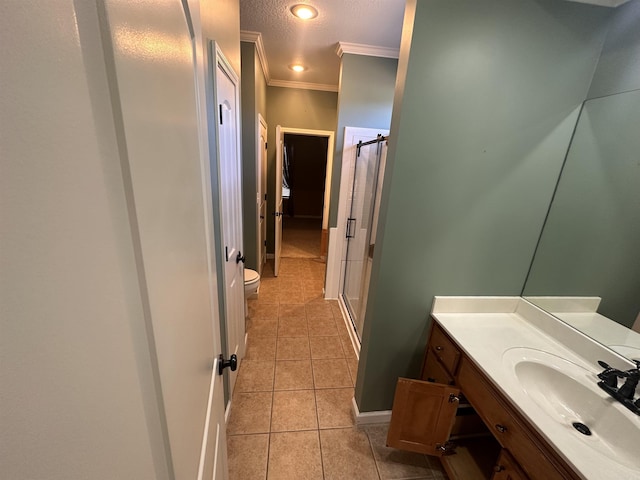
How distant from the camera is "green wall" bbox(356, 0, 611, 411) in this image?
123 cm

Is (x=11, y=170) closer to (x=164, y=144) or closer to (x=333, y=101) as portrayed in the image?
(x=164, y=144)

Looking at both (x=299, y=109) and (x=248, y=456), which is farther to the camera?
(x=299, y=109)

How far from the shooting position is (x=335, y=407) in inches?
72.8

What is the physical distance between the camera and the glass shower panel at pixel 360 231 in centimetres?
240

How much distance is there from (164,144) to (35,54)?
243mm

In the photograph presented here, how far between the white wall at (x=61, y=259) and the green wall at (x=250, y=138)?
8.45ft

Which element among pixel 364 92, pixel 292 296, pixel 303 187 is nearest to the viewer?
pixel 364 92

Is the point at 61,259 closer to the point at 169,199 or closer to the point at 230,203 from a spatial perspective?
the point at 169,199

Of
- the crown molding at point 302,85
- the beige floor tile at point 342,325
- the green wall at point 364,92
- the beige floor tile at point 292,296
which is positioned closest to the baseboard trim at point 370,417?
the beige floor tile at point 342,325

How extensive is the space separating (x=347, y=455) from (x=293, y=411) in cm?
43

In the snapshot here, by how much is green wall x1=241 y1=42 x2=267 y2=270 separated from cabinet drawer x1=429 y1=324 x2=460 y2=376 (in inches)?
80.2

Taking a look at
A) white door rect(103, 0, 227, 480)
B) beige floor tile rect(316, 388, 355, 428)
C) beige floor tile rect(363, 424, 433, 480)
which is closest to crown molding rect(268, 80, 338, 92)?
white door rect(103, 0, 227, 480)

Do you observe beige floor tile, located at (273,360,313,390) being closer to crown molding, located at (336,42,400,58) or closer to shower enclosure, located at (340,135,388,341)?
shower enclosure, located at (340,135,388,341)

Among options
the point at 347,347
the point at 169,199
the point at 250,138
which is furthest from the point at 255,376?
the point at 250,138
